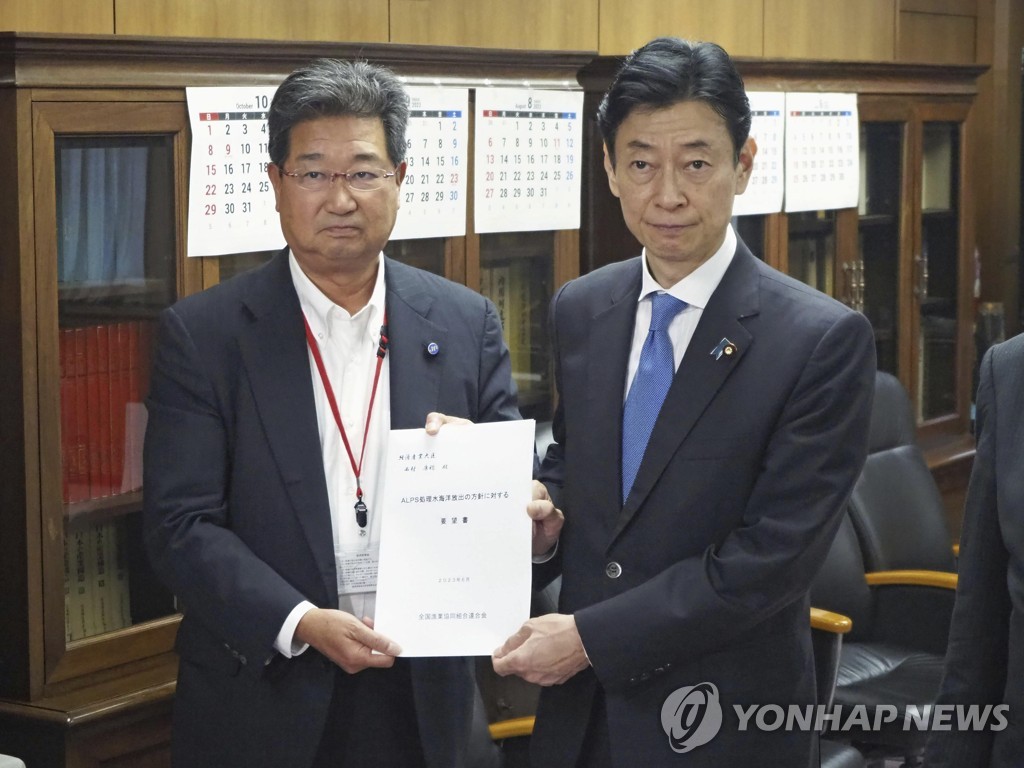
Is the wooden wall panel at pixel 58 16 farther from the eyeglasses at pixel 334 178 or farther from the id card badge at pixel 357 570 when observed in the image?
the id card badge at pixel 357 570

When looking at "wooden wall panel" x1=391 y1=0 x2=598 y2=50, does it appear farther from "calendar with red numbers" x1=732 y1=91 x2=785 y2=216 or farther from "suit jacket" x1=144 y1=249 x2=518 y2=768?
"suit jacket" x1=144 y1=249 x2=518 y2=768

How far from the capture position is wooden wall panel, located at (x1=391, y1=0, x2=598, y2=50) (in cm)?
344

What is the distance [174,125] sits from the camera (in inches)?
102

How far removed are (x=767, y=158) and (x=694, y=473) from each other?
2.45 m

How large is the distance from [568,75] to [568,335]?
5.24 feet

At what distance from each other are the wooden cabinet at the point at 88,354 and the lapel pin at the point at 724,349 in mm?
1182

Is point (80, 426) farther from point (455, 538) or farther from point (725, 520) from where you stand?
point (725, 520)

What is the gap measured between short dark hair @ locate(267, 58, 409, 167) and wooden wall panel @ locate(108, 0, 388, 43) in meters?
0.82

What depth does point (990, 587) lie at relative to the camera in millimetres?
1607

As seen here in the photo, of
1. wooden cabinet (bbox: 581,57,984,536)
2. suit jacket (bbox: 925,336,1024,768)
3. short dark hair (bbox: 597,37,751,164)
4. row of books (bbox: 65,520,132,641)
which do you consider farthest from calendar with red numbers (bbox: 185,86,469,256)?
wooden cabinet (bbox: 581,57,984,536)

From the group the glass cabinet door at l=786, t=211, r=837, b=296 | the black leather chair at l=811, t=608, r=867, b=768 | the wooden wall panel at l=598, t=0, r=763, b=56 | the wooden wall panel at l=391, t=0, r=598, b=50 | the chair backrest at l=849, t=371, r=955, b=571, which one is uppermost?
the wooden wall panel at l=598, t=0, r=763, b=56

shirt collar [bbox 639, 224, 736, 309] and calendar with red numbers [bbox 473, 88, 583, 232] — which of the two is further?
calendar with red numbers [bbox 473, 88, 583, 232]

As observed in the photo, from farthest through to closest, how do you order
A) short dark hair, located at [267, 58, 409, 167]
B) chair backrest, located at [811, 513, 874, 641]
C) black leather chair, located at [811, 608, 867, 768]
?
chair backrest, located at [811, 513, 874, 641]
black leather chair, located at [811, 608, 867, 768]
short dark hair, located at [267, 58, 409, 167]

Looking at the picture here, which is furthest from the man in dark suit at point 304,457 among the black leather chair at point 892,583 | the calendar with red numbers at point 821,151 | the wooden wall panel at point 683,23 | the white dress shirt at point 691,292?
the calendar with red numbers at point 821,151
